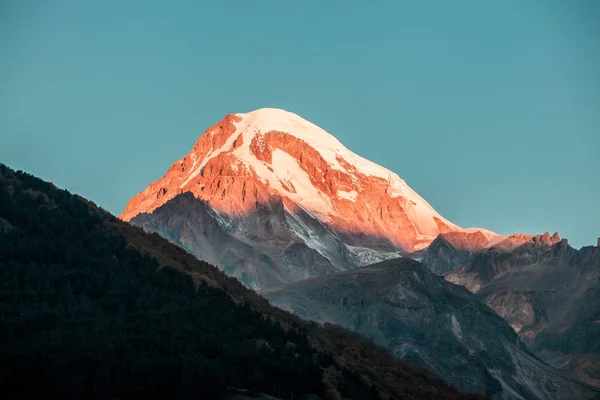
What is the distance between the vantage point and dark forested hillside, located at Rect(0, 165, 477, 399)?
8700cm

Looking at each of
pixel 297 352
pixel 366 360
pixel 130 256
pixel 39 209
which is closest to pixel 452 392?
pixel 366 360

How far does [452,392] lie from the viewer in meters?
136

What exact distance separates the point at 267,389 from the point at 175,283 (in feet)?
84.8

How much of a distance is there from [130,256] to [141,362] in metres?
35.1

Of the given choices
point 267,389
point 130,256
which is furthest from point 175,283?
point 267,389

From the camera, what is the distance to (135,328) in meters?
104

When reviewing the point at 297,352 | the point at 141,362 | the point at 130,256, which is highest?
the point at 130,256

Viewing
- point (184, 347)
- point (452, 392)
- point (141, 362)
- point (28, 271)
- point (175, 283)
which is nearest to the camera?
point (141, 362)

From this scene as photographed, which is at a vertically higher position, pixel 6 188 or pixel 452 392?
pixel 6 188

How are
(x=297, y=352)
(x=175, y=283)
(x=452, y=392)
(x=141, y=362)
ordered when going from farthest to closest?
(x=452, y=392) → (x=175, y=283) → (x=297, y=352) → (x=141, y=362)

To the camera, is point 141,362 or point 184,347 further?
point 184,347

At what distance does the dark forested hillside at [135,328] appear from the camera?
8700cm

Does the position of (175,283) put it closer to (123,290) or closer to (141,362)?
(123,290)

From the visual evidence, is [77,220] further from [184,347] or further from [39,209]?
[184,347]
